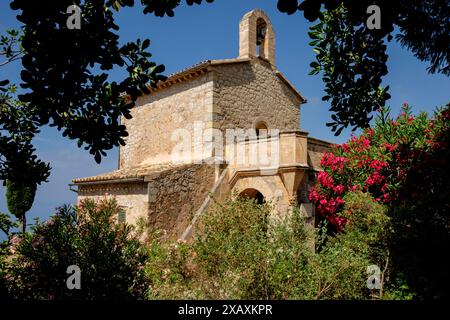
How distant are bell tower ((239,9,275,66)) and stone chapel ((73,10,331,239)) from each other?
0.04m

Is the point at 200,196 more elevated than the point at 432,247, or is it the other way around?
→ the point at 200,196

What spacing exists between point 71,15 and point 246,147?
8.82 m

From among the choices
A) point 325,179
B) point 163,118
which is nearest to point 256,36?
point 163,118

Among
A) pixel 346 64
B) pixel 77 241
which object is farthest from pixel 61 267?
pixel 346 64

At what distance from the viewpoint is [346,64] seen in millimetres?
5152

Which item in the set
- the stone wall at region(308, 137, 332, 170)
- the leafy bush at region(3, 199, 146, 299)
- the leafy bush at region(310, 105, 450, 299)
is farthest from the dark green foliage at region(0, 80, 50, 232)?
the stone wall at region(308, 137, 332, 170)

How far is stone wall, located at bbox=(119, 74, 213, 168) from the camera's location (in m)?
13.8

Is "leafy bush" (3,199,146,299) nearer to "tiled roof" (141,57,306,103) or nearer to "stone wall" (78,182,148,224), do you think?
"stone wall" (78,182,148,224)

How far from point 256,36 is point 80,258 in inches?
478

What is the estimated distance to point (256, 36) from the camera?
15.2 meters

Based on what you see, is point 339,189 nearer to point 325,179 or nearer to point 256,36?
point 325,179

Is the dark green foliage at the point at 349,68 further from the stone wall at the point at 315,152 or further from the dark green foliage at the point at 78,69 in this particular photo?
the stone wall at the point at 315,152

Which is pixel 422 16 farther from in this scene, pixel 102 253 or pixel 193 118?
pixel 193 118
